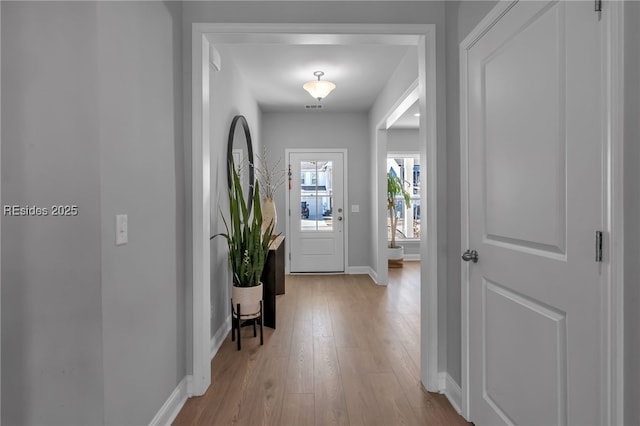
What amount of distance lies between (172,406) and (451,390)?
1.52 metres

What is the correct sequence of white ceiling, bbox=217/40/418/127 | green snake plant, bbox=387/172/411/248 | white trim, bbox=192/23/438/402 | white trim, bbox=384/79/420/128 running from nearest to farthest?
white trim, bbox=192/23/438/402 < white trim, bbox=384/79/420/128 < white ceiling, bbox=217/40/418/127 < green snake plant, bbox=387/172/411/248

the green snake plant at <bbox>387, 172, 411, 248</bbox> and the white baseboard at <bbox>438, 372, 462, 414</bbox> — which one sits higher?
the green snake plant at <bbox>387, 172, 411, 248</bbox>

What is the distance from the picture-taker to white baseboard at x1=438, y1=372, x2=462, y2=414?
1.89 metres

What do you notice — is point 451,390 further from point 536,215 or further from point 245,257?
point 245,257

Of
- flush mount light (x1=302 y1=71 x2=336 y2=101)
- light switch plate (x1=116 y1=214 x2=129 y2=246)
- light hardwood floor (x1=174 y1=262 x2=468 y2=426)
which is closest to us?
light switch plate (x1=116 y1=214 x2=129 y2=246)

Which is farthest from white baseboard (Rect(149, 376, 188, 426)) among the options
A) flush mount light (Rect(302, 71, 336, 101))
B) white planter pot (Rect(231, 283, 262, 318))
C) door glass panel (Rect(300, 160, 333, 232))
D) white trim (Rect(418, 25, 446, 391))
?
door glass panel (Rect(300, 160, 333, 232))

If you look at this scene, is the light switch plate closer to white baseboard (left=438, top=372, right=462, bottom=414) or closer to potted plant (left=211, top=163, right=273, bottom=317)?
potted plant (left=211, top=163, right=273, bottom=317)

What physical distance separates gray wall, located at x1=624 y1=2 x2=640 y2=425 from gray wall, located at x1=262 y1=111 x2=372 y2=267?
4.59 meters

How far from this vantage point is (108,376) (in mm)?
1281

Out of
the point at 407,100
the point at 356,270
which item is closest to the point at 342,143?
the point at 356,270

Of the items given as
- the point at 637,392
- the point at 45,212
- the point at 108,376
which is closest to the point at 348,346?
the point at 108,376

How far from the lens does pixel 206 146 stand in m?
2.12

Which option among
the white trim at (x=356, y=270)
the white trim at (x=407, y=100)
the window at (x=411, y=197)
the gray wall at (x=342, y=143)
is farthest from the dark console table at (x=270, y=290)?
the window at (x=411, y=197)

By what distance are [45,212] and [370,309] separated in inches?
122
